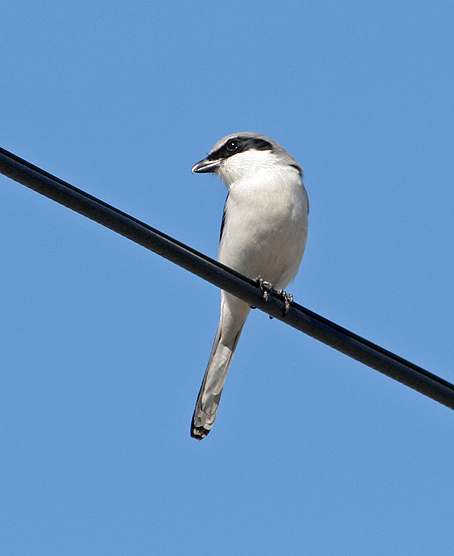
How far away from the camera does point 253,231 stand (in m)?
6.15

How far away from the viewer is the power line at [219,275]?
311 cm

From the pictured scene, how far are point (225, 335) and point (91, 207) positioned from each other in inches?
144

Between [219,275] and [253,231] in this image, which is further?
[253,231]

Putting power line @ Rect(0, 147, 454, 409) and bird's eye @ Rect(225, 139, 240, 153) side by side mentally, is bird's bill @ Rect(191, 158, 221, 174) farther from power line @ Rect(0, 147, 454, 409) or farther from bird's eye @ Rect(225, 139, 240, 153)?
power line @ Rect(0, 147, 454, 409)

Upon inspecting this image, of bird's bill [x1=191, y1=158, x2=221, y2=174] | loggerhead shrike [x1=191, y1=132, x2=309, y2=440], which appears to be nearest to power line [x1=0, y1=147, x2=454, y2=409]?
loggerhead shrike [x1=191, y1=132, x2=309, y2=440]

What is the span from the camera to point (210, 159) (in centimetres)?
739

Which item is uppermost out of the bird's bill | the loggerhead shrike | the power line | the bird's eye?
the bird's eye

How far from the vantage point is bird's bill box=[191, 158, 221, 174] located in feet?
23.8

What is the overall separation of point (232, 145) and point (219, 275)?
3.96 meters

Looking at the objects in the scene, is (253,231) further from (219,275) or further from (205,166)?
(219,275)

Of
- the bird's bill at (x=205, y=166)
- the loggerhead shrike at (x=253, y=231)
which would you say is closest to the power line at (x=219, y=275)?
the loggerhead shrike at (x=253, y=231)

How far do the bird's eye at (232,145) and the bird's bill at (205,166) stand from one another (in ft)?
0.56

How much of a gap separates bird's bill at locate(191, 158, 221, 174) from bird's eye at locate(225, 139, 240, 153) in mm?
171

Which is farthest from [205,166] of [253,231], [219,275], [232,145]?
[219,275]
